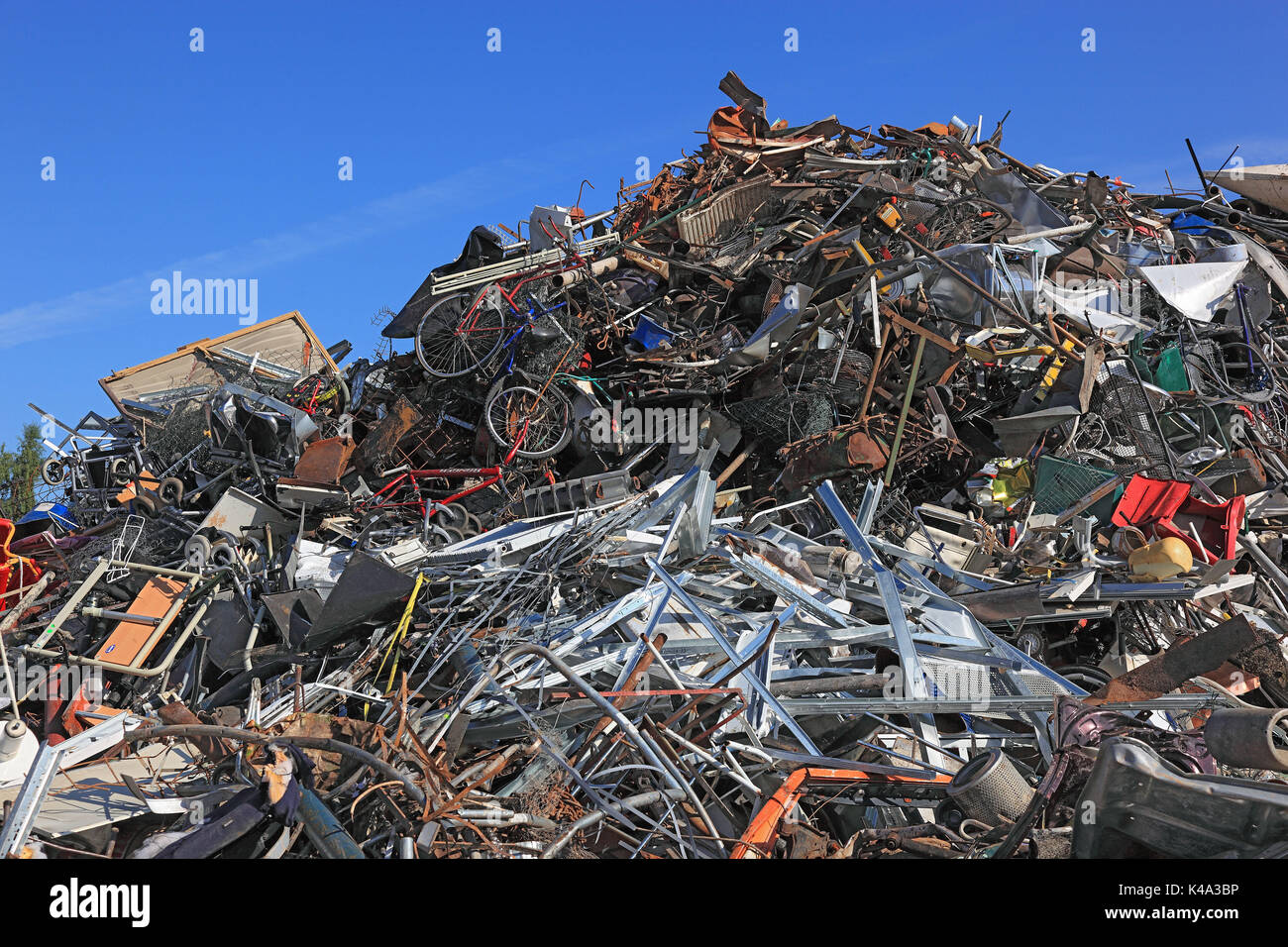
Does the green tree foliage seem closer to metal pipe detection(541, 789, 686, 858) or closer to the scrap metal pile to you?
the scrap metal pile

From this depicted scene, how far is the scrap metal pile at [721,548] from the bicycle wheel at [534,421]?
0.04m

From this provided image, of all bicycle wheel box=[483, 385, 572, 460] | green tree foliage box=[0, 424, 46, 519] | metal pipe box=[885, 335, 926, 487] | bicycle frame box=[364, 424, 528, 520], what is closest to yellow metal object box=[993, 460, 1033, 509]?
metal pipe box=[885, 335, 926, 487]

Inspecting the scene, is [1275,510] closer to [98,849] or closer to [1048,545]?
[1048,545]

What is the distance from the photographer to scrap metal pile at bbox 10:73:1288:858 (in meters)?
4.43

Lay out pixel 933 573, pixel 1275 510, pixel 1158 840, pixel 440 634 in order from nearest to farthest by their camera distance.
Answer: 1. pixel 1158 840
2. pixel 440 634
3. pixel 933 573
4. pixel 1275 510

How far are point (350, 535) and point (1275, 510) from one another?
347 inches

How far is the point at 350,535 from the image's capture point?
29.3ft

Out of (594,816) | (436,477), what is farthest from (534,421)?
(594,816)

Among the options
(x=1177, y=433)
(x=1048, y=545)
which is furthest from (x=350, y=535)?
(x=1177, y=433)

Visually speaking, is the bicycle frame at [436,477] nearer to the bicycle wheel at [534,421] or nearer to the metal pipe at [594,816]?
the bicycle wheel at [534,421]

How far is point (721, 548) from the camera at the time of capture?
282 inches

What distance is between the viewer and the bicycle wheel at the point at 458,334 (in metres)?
9.90

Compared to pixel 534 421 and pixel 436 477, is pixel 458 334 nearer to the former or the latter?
pixel 534 421

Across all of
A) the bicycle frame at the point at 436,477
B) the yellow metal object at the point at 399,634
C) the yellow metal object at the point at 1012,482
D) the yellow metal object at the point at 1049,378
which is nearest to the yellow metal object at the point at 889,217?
the yellow metal object at the point at 1049,378
